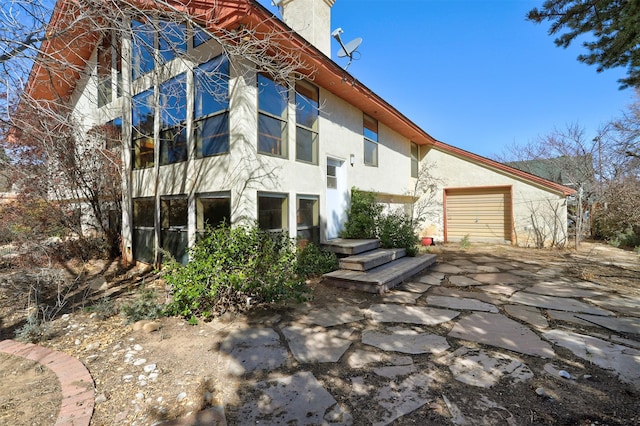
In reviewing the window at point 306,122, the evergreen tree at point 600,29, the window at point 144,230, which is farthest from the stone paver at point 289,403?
the window at point 144,230

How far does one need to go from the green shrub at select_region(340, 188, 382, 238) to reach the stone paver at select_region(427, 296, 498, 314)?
3.12 m

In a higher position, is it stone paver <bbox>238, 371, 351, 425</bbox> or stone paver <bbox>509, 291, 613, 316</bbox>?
stone paver <bbox>509, 291, 613, 316</bbox>

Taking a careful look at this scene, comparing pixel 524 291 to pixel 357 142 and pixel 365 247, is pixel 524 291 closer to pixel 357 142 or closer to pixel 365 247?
pixel 365 247

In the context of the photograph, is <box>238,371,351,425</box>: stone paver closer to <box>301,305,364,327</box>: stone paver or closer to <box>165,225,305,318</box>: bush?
<box>301,305,364,327</box>: stone paver

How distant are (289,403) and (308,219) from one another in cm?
464

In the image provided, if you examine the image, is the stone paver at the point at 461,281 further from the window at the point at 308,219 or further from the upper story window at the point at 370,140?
the upper story window at the point at 370,140

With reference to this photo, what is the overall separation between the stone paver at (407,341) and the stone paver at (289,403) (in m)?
0.92

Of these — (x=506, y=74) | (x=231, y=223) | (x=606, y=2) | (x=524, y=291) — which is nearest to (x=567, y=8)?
(x=606, y=2)

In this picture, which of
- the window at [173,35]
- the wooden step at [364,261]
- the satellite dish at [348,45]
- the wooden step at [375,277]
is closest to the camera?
the window at [173,35]

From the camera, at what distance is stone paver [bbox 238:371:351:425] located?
1870 mm

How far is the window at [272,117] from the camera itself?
17.7ft

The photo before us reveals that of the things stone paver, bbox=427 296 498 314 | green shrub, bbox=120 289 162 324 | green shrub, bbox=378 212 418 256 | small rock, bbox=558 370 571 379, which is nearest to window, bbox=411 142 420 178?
green shrub, bbox=378 212 418 256

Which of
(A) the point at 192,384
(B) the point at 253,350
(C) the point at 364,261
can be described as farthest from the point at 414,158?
(A) the point at 192,384

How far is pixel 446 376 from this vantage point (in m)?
2.33
